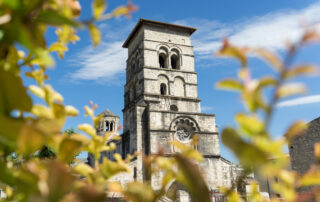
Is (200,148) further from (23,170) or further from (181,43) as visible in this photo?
(23,170)

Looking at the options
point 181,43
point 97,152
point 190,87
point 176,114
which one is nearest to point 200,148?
point 176,114

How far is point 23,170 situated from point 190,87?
21962 millimetres

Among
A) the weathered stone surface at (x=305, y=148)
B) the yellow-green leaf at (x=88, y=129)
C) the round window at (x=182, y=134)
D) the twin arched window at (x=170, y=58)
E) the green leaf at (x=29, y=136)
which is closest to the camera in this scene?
the green leaf at (x=29, y=136)

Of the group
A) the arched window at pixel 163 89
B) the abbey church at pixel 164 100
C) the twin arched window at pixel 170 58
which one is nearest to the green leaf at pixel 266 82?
the abbey church at pixel 164 100

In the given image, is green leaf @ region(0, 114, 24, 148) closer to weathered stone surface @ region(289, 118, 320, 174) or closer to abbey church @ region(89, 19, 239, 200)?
weathered stone surface @ region(289, 118, 320, 174)

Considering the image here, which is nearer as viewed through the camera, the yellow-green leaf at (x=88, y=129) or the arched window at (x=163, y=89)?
the yellow-green leaf at (x=88, y=129)

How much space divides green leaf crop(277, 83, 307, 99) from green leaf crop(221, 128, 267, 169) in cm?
8

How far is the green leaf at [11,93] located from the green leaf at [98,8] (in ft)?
0.71

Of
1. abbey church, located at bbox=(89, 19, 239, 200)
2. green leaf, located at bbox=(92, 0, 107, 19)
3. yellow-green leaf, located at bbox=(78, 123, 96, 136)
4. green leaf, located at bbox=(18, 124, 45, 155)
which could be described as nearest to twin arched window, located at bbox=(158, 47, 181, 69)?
abbey church, located at bbox=(89, 19, 239, 200)

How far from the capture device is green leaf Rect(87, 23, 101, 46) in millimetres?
509

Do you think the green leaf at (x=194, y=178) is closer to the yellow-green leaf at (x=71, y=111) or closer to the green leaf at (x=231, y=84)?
the green leaf at (x=231, y=84)

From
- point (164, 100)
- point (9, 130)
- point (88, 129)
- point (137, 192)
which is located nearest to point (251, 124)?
point (137, 192)

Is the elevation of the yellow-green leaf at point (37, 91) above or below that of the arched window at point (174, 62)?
below

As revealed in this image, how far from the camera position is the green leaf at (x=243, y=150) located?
359 mm
